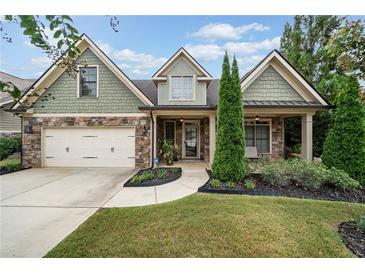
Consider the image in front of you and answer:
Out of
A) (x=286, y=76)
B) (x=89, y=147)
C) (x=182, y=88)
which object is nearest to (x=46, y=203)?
(x=89, y=147)

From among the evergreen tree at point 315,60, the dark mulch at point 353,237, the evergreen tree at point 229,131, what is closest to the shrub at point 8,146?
the evergreen tree at point 229,131

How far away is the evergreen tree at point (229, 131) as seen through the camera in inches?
260

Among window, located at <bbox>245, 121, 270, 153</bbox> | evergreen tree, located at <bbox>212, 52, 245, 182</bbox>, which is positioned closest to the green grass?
evergreen tree, located at <bbox>212, 52, 245, 182</bbox>

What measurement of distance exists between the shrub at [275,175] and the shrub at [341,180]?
1.21 meters

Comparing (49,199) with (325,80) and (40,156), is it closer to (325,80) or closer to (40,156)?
(40,156)

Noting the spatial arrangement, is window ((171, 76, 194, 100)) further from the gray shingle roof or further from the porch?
the gray shingle roof

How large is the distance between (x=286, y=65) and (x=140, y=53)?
8.34 metres

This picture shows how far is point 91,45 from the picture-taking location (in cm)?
970

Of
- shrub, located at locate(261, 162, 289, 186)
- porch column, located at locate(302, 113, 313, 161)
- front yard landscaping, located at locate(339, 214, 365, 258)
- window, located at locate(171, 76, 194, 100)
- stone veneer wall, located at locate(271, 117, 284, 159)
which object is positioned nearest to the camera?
front yard landscaping, located at locate(339, 214, 365, 258)

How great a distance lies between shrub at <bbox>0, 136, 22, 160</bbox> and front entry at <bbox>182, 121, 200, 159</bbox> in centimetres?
1047

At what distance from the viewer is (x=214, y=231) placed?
141 inches

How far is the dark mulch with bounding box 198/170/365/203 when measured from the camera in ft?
18.7

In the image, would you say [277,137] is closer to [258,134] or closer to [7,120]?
[258,134]

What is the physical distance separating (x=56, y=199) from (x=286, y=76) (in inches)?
402
